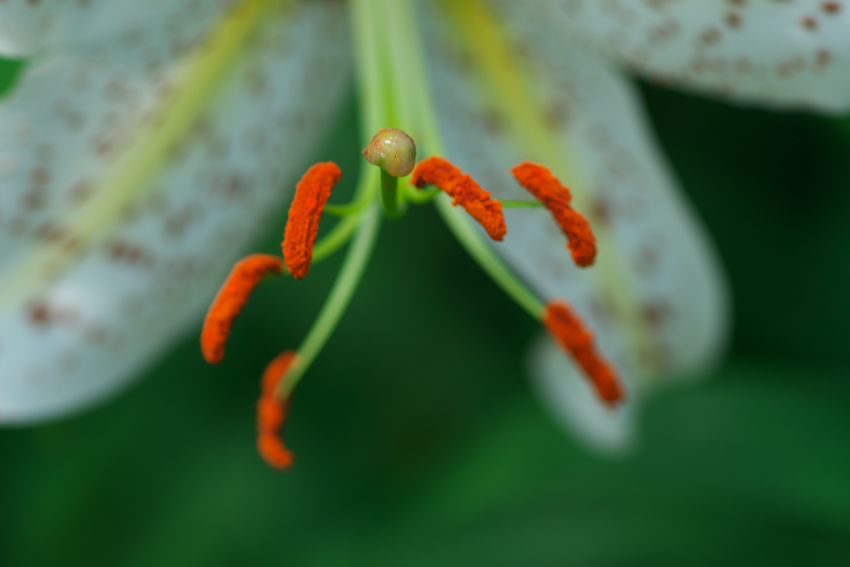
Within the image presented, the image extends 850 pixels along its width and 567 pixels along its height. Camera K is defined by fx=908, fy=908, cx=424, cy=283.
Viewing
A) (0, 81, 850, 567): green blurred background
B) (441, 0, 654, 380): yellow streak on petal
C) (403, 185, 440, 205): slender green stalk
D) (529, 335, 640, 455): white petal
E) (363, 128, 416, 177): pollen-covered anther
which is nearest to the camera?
(363, 128, 416, 177): pollen-covered anther

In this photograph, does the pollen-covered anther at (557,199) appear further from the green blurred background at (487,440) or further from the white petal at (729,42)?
the green blurred background at (487,440)

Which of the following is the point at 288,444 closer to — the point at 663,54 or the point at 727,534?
the point at 727,534

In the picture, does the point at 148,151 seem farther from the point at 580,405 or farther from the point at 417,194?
the point at 580,405

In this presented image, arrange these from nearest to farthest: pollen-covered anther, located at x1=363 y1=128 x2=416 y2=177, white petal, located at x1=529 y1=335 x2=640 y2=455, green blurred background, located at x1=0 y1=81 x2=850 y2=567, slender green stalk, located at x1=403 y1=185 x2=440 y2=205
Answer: pollen-covered anther, located at x1=363 y1=128 x2=416 y2=177 < slender green stalk, located at x1=403 y1=185 x2=440 y2=205 < white petal, located at x1=529 y1=335 x2=640 y2=455 < green blurred background, located at x1=0 y1=81 x2=850 y2=567

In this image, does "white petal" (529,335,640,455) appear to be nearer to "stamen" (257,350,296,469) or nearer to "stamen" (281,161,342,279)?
"stamen" (257,350,296,469)

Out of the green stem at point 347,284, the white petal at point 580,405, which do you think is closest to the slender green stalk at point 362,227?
the green stem at point 347,284

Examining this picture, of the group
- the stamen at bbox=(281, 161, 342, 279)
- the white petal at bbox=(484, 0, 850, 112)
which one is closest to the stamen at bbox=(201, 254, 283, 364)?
the stamen at bbox=(281, 161, 342, 279)

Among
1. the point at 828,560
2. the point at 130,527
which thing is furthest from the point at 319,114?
the point at 828,560

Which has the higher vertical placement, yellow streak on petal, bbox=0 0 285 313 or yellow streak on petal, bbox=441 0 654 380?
yellow streak on petal, bbox=0 0 285 313
